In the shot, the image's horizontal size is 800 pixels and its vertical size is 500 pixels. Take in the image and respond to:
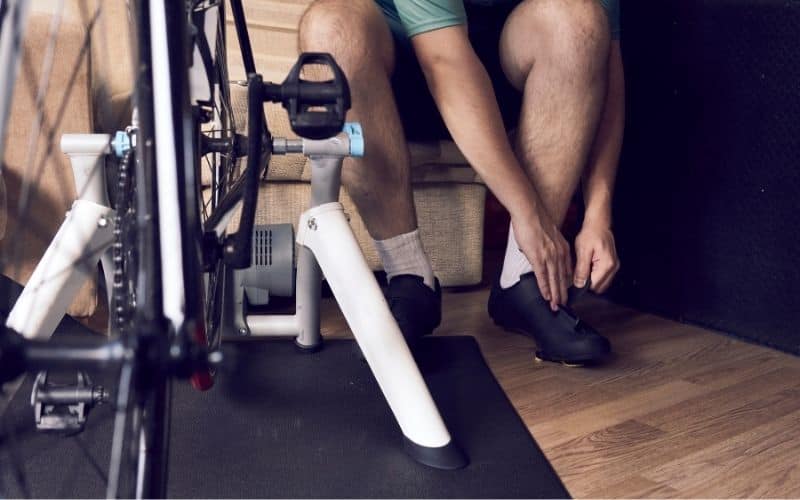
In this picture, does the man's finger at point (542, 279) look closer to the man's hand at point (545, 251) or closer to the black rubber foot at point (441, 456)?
the man's hand at point (545, 251)

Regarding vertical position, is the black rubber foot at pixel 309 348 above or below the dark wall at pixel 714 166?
below

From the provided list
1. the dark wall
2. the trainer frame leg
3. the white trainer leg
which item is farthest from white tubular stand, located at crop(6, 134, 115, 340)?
the dark wall

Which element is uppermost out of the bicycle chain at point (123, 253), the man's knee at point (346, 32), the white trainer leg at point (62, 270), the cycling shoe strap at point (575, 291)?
the man's knee at point (346, 32)

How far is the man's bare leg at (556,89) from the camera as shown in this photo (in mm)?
1049

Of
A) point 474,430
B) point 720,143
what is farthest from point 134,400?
point 720,143

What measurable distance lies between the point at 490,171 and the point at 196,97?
1.40 ft

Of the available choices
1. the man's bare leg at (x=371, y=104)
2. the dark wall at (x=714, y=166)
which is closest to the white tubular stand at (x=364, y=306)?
the man's bare leg at (x=371, y=104)

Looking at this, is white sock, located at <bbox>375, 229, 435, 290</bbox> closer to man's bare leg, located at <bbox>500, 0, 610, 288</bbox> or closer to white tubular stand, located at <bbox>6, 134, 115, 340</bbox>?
man's bare leg, located at <bbox>500, 0, 610, 288</bbox>

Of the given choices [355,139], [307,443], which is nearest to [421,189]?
[355,139]

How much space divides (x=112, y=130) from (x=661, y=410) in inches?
36.4

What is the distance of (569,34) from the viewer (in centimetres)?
104

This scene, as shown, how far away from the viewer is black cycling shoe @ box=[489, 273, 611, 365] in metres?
1.04

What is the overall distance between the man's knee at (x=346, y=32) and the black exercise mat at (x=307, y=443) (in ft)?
1.33

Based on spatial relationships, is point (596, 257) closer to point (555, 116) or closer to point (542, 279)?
point (542, 279)
